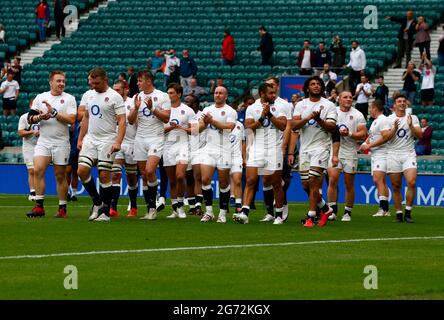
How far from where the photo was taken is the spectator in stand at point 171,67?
35744mm

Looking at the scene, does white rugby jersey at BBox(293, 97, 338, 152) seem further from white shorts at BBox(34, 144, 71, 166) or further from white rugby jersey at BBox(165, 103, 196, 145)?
white shorts at BBox(34, 144, 71, 166)

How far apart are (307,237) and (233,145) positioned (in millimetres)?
4908

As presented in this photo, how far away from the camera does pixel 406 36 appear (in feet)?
118

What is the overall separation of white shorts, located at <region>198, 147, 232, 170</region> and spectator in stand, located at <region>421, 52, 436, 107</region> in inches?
534

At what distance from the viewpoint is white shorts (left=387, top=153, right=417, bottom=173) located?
838 inches

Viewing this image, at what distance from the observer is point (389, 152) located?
2162 centimetres

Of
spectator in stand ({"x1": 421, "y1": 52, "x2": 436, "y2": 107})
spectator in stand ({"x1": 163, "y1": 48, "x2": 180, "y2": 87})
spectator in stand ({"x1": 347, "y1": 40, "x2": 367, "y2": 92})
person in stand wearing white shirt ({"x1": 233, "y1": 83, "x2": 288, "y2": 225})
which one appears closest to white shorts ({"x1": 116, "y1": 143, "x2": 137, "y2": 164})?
person in stand wearing white shirt ({"x1": 233, "y1": 83, "x2": 288, "y2": 225})

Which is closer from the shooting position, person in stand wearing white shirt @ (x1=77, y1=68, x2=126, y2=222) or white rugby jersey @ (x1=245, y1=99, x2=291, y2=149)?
white rugby jersey @ (x1=245, y1=99, x2=291, y2=149)

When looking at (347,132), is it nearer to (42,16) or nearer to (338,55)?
(338,55)

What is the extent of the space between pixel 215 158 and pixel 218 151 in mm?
122

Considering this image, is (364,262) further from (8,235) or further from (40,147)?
(40,147)

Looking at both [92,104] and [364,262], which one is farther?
[92,104]

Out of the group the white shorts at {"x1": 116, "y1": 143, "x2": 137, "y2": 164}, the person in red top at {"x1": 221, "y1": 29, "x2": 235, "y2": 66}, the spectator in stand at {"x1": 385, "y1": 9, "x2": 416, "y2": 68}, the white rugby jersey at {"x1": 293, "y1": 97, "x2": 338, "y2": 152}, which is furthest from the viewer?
the person in red top at {"x1": 221, "y1": 29, "x2": 235, "y2": 66}
